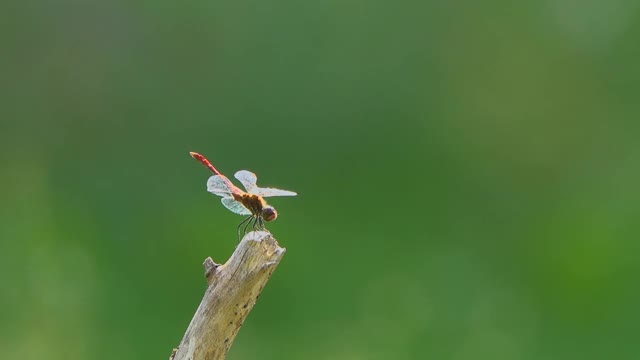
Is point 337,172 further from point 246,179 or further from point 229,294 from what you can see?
point 229,294

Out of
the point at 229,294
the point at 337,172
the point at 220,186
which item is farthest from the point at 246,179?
the point at 337,172

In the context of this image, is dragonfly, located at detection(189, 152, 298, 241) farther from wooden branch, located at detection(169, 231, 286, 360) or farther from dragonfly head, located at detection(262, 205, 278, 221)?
wooden branch, located at detection(169, 231, 286, 360)

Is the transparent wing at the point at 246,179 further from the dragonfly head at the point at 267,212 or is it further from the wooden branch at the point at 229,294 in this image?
the wooden branch at the point at 229,294

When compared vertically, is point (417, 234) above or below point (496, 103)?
below

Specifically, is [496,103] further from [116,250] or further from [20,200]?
[20,200]

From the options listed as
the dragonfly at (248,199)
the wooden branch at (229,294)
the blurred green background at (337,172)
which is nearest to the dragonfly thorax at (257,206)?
the dragonfly at (248,199)

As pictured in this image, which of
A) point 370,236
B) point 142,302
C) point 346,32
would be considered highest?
point 346,32

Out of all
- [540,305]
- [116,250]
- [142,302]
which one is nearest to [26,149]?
[116,250]
